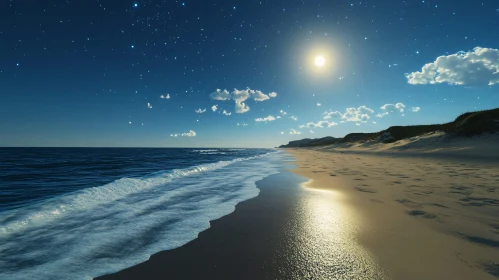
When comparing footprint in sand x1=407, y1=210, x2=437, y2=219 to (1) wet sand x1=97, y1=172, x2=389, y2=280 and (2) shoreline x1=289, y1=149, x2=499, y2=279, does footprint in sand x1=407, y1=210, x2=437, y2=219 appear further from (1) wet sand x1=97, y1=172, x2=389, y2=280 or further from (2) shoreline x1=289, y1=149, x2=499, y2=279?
(1) wet sand x1=97, y1=172, x2=389, y2=280

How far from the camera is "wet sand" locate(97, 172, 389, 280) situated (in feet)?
9.79

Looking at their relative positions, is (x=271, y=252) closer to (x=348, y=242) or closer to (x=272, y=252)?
(x=272, y=252)

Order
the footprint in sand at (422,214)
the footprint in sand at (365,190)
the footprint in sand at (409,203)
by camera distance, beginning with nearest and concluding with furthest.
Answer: the footprint in sand at (422,214) < the footprint in sand at (409,203) < the footprint in sand at (365,190)

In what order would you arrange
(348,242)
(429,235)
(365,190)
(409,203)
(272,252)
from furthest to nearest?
(365,190), (409,203), (429,235), (348,242), (272,252)

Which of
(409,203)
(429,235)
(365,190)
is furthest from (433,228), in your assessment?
(365,190)

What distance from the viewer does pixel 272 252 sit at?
3.57 m

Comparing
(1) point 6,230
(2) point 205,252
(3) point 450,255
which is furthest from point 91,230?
(3) point 450,255

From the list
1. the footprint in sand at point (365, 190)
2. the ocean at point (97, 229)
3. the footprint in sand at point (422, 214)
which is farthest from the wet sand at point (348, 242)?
A: the footprint in sand at point (365, 190)

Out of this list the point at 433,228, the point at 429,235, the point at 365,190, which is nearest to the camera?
the point at 429,235

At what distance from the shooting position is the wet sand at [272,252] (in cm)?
298

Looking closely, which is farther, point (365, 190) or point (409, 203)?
point (365, 190)

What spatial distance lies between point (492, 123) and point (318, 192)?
103 ft

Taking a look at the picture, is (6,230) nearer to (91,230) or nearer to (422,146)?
(91,230)

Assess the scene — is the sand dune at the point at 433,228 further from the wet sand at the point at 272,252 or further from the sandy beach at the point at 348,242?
the wet sand at the point at 272,252
